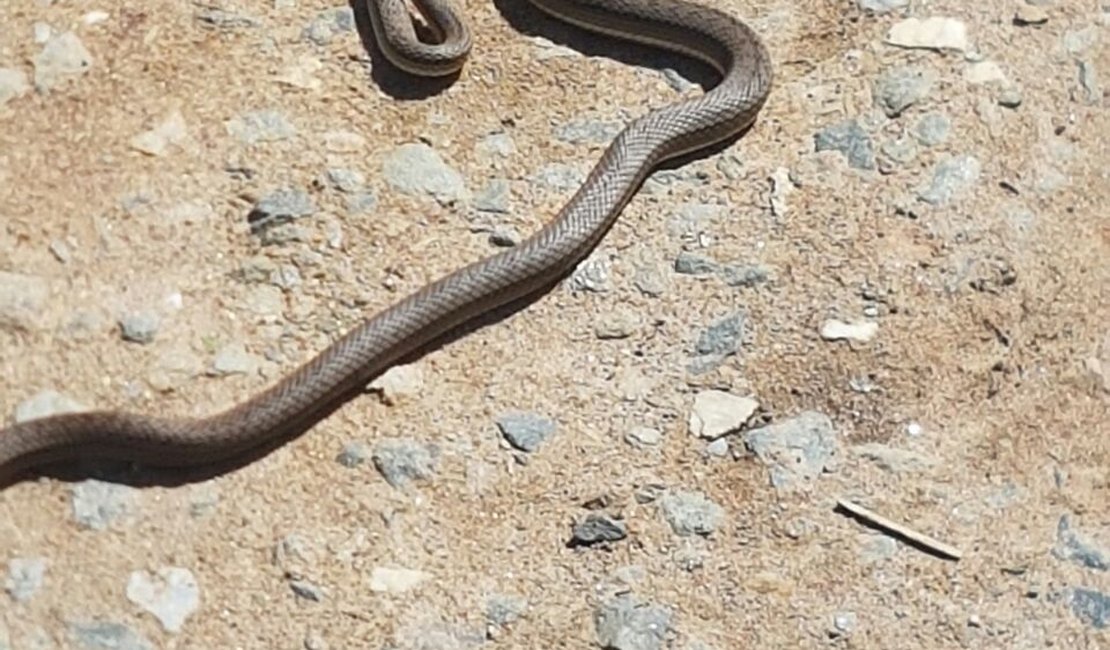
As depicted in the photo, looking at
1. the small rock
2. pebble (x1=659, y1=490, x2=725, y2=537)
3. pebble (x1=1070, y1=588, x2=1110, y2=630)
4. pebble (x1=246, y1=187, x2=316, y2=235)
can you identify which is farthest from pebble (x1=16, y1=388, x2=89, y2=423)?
the small rock

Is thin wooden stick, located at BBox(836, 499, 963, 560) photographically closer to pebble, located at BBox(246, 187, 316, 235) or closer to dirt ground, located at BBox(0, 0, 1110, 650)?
dirt ground, located at BBox(0, 0, 1110, 650)

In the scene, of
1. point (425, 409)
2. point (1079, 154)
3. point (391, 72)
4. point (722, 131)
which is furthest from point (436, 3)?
point (1079, 154)

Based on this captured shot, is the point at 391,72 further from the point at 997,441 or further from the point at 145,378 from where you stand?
the point at 997,441

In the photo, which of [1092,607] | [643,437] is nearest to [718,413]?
[643,437]

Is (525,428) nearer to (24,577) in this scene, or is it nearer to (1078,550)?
(24,577)

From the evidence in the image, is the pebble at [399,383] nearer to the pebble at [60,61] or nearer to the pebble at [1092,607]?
the pebble at [60,61]

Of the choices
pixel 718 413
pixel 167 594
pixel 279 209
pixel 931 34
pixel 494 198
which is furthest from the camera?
pixel 931 34
